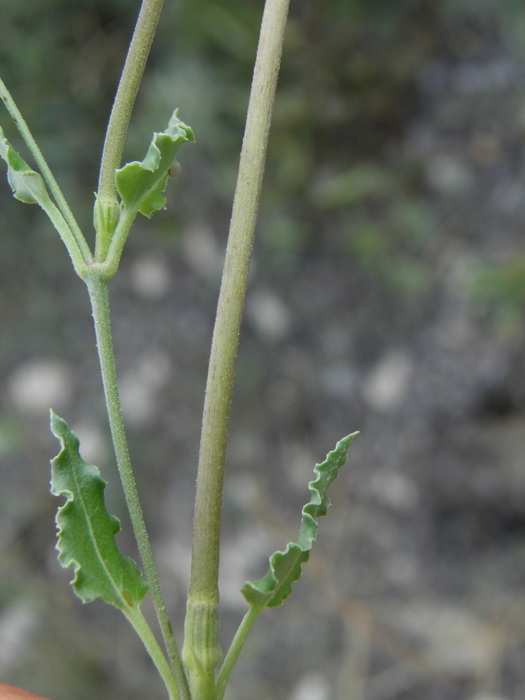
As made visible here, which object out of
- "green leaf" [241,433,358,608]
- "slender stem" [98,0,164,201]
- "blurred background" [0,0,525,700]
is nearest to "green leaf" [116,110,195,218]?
"slender stem" [98,0,164,201]

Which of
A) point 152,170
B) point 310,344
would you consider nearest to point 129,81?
point 152,170

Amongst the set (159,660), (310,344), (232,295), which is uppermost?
(310,344)

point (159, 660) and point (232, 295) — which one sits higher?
point (232, 295)

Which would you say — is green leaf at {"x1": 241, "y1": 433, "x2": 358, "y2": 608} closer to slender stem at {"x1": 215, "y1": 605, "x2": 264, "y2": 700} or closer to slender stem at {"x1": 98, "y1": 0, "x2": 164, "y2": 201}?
slender stem at {"x1": 215, "y1": 605, "x2": 264, "y2": 700}

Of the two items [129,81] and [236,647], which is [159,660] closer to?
[236,647]

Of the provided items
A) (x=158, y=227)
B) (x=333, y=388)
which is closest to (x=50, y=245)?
(x=158, y=227)

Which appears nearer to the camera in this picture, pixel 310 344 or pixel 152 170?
pixel 152 170
